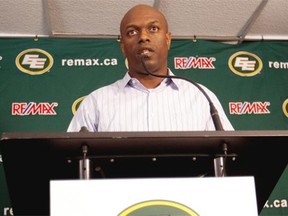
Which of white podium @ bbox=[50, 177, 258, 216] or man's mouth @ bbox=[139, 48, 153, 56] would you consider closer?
white podium @ bbox=[50, 177, 258, 216]

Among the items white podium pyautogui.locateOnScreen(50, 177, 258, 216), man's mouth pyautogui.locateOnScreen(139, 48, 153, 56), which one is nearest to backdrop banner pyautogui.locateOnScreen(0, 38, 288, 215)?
man's mouth pyautogui.locateOnScreen(139, 48, 153, 56)

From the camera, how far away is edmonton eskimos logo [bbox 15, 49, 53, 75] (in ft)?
11.7

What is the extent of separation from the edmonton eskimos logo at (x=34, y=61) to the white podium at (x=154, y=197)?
275 cm

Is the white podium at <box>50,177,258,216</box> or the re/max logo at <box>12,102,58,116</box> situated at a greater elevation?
the re/max logo at <box>12,102,58,116</box>

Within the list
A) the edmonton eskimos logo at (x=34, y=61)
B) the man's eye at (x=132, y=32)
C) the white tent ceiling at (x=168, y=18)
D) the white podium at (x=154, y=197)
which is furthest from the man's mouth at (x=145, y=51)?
the edmonton eskimos logo at (x=34, y=61)

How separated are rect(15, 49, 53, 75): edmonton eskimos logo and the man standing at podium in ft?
5.72

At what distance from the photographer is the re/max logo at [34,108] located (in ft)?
11.2

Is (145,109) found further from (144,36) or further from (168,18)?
(168,18)

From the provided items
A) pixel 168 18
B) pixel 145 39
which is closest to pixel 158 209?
pixel 145 39

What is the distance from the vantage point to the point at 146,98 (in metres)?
1.86

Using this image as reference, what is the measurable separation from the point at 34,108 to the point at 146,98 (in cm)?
175

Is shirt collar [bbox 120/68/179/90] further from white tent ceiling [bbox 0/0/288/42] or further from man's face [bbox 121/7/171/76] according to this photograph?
white tent ceiling [bbox 0/0/288/42]

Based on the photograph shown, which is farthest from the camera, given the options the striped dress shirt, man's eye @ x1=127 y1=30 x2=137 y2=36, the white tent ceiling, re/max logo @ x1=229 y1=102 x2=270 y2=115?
re/max logo @ x1=229 y1=102 x2=270 y2=115

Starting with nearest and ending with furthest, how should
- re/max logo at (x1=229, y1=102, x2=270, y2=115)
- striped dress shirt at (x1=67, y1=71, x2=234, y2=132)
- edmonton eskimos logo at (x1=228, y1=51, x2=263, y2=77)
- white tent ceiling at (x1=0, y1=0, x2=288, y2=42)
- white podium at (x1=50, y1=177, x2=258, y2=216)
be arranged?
1. white podium at (x1=50, y1=177, x2=258, y2=216)
2. striped dress shirt at (x1=67, y1=71, x2=234, y2=132)
3. white tent ceiling at (x1=0, y1=0, x2=288, y2=42)
4. re/max logo at (x1=229, y1=102, x2=270, y2=115)
5. edmonton eskimos logo at (x1=228, y1=51, x2=263, y2=77)
